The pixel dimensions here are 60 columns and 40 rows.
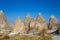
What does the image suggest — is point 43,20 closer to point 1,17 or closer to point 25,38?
point 1,17

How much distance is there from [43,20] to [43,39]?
21.4 m

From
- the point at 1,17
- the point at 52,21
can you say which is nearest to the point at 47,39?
the point at 52,21

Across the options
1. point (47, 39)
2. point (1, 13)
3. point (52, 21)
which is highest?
point (1, 13)

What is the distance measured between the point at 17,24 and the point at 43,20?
9231 mm

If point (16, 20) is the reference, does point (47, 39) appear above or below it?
below

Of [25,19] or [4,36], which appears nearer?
[4,36]

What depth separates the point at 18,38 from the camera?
32.2 ft

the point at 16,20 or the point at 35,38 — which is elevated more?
the point at 16,20

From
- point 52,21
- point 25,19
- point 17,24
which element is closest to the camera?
point 52,21

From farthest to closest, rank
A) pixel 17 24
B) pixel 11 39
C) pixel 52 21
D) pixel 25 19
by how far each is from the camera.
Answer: pixel 17 24, pixel 25 19, pixel 52 21, pixel 11 39

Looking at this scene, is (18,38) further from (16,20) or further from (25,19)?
(16,20)

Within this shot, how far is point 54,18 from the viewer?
1179 inches

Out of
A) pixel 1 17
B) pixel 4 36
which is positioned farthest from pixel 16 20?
pixel 4 36

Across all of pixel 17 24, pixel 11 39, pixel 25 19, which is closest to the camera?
pixel 11 39
